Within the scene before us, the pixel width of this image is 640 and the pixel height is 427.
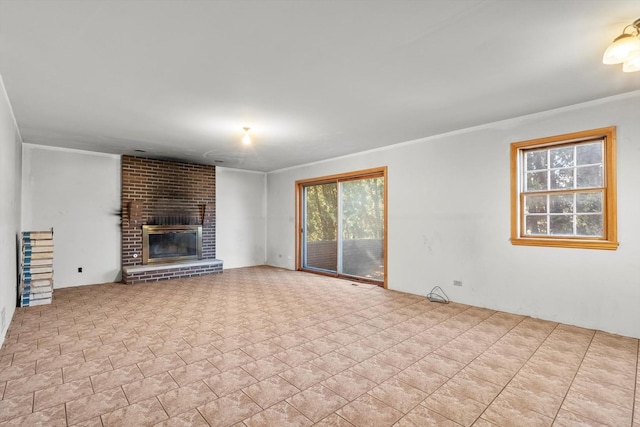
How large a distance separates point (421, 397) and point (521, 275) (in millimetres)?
2537

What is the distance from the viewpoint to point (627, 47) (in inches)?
79.0

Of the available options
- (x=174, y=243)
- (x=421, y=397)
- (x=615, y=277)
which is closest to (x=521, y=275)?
(x=615, y=277)

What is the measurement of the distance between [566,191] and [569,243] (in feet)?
1.93

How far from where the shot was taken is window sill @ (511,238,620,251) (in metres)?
3.32

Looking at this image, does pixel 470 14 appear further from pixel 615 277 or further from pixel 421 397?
pixel 615 277

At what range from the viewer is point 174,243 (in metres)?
6.70

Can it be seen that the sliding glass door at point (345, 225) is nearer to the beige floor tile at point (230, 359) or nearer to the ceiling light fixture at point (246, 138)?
the ceiling light fixture at point (246, 138)

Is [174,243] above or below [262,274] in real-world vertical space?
above

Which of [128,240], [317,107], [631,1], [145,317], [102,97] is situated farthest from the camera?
[128,240]

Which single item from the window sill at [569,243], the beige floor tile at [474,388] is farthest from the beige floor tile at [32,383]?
the window sill at [569,243]

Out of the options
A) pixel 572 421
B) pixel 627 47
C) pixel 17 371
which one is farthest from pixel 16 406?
pixel 627 47

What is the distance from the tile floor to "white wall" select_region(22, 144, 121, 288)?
5.34 ft

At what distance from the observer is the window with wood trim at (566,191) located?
339cm

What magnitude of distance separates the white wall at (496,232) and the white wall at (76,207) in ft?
15.3
